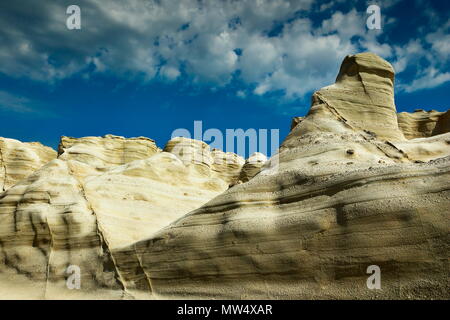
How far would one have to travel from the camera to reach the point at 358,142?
10.4m

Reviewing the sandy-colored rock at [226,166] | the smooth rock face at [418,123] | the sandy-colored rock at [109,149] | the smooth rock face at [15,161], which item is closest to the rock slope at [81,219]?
the sandy-colored rock at [109,149]

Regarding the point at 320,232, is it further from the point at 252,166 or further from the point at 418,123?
the point at 252,166

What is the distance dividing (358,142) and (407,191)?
370 cm

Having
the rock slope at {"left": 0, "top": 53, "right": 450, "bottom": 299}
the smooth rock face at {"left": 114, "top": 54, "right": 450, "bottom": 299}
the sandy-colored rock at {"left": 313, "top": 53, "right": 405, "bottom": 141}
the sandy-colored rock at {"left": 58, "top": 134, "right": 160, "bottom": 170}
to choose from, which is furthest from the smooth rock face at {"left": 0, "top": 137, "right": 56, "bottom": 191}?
the sandy-colored rock at {"left": 313, "top": 53, "right": 405, "bottom": 141}

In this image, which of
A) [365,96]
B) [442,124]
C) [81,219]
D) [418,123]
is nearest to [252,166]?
[418,123]

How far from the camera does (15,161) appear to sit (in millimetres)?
30531

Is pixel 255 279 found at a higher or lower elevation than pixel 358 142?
lower

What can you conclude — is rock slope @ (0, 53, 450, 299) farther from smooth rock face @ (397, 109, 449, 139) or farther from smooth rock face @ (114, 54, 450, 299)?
smooth rock face @ (397, 109, 449, 139)

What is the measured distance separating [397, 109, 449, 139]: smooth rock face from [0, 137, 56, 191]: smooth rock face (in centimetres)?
2654

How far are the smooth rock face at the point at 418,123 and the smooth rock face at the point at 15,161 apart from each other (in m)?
26.5

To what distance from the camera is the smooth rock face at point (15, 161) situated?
2942cm
